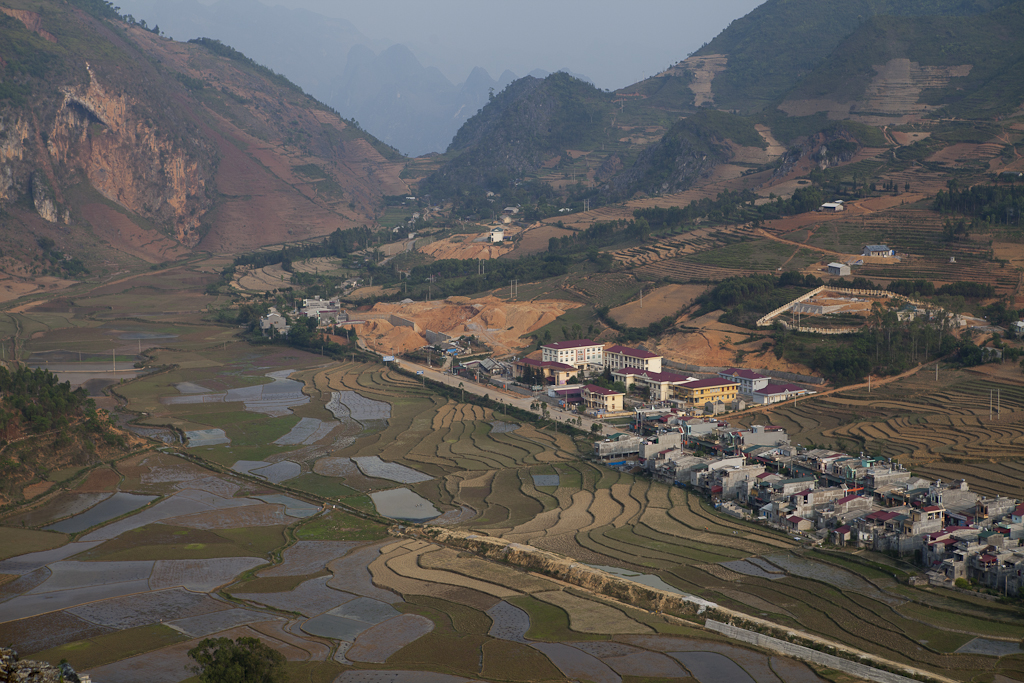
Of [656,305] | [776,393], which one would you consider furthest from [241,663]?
[656,305]

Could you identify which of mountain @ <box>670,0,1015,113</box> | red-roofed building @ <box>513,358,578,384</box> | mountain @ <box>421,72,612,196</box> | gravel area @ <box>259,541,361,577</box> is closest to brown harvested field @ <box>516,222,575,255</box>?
red-roofed building @ <box>513,358,578,384</box>

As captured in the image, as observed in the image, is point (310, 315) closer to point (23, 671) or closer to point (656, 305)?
point (656, 305)

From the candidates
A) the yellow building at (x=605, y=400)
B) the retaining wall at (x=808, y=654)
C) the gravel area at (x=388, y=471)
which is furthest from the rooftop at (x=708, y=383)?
the retaining wall at (x=808, y=654)

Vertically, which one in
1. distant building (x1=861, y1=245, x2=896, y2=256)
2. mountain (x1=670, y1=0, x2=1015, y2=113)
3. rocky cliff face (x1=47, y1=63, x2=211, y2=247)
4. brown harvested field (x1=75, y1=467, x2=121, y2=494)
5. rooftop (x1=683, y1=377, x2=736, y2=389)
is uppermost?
mountain (x1=670, y1=0, x2=1015, y2=113)

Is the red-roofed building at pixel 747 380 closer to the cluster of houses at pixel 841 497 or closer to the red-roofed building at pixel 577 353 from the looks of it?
the cluster of houses at pixel 841 497

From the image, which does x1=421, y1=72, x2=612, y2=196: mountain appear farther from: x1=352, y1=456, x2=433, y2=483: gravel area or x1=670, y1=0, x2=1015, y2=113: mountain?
x1=352, y1=456, x2=433, y2=483: gravel area

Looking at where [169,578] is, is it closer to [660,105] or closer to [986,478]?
[986,478]
